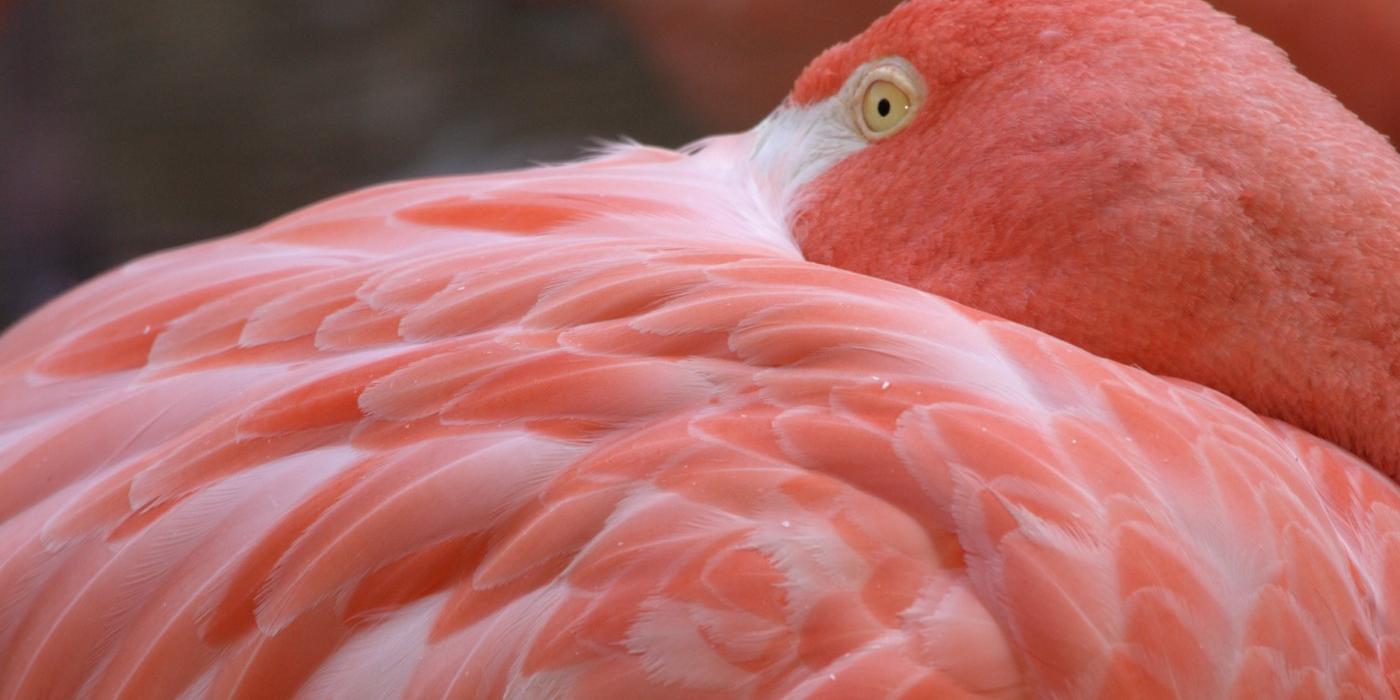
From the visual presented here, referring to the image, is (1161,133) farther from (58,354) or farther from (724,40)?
(724,40)

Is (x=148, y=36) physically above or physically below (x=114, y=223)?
above

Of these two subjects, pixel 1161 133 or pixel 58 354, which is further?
pixel 58 354

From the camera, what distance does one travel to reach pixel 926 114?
1233 mm

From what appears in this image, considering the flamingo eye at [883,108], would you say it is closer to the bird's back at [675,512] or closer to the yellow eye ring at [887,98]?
the yellow eye ring at [887,98]

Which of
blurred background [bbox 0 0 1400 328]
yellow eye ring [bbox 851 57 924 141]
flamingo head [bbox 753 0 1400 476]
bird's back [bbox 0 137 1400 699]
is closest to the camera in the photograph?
bird's back [bbox 0 137 1400 699]

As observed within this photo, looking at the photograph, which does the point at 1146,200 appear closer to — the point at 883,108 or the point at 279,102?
the point at 883,108

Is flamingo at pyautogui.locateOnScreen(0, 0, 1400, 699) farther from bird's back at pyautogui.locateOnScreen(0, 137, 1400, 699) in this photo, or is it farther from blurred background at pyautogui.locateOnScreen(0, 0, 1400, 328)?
blurred background at pyautogui.locateOnScreen(0, 0, 1400, 328)

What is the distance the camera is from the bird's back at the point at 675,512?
83cm

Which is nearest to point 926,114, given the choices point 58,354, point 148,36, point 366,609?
point 366,609

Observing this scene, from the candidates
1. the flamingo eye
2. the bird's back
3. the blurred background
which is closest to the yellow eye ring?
the flamingo eye

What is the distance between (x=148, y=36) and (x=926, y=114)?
199 centimetres

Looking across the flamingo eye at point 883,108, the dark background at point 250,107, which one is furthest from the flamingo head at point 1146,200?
the dark background at point 250,107

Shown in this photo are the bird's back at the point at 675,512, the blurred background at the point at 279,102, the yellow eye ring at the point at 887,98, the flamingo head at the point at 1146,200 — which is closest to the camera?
the bird's back at the point at 675,512

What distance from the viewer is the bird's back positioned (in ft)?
2.73
